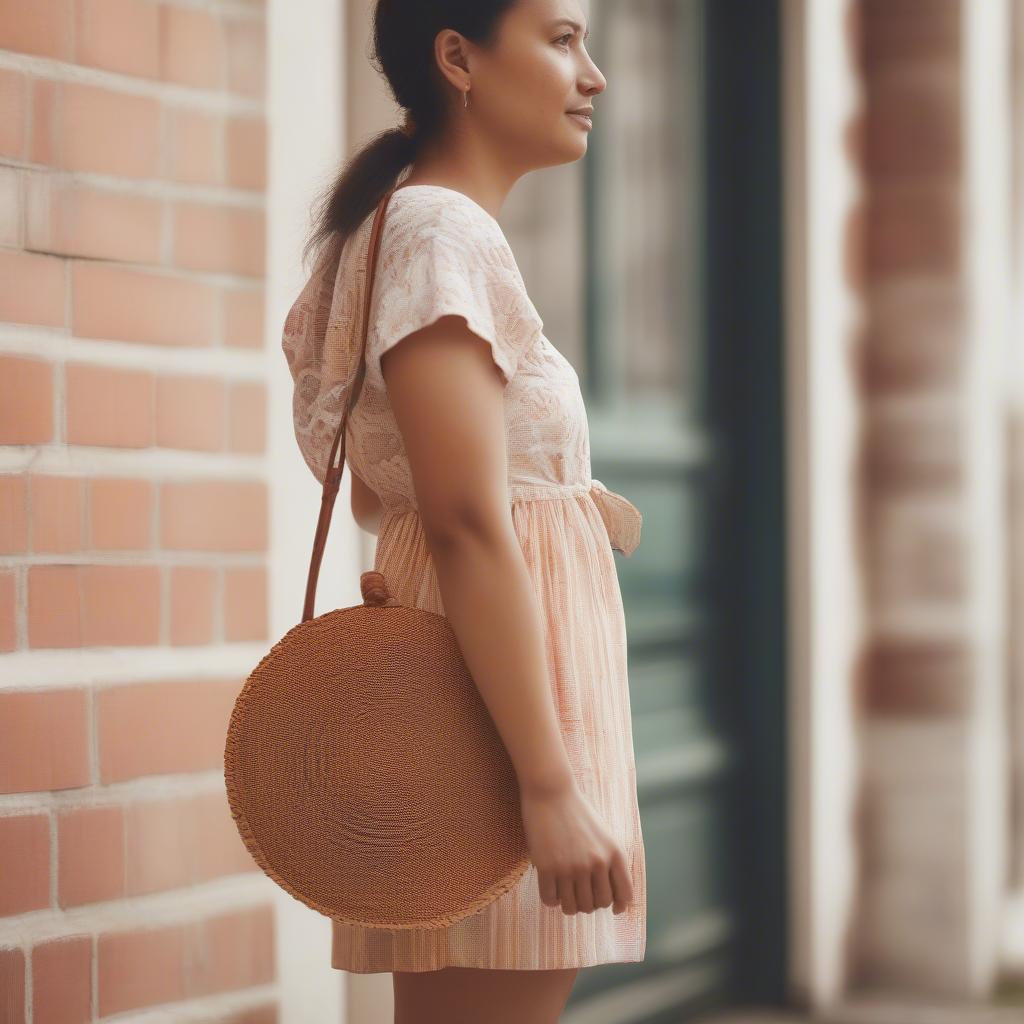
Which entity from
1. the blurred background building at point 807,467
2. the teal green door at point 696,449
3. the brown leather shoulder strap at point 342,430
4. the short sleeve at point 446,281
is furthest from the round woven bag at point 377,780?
the teal green door at point 696,449

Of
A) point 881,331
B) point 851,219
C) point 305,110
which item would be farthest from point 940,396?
point 305,110

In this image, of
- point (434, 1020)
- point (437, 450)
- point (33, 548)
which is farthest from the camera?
point (33, 548)

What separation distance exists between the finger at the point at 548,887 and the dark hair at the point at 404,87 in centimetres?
65

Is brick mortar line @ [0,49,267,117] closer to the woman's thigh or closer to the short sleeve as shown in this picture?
the short sleeve

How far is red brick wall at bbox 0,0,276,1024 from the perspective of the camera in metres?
1.74

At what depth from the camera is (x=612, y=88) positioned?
3.30 meters

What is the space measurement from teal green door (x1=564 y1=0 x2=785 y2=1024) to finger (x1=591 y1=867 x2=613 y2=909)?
78.2 inches

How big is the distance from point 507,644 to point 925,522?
2577 millimetres

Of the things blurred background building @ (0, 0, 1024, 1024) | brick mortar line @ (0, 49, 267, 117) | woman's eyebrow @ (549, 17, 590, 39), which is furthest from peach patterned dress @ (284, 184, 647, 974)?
blurred background building @ (0, 0, 1024, 1024)

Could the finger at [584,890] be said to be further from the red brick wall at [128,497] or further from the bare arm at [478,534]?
the red brick wall at [128,497]

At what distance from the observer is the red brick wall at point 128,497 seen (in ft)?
5.70

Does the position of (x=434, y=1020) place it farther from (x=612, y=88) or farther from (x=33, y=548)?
(x=612, y=88)

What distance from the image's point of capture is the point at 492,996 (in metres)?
1.43

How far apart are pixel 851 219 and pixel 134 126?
2221 millimetres
